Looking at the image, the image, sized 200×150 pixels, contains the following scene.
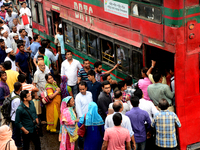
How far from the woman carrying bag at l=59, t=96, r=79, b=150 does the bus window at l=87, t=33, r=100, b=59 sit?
2.80 meters

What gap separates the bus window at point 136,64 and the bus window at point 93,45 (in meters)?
1.71

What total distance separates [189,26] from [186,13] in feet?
0.82

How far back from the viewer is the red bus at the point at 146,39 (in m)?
6.18

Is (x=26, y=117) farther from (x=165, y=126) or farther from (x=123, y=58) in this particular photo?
(x=123, y=58)

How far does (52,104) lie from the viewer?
814 cm

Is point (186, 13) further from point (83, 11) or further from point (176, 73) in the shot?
point (83, 11)

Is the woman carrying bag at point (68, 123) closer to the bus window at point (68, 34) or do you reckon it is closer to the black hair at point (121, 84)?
the black hair at point (121, 84)

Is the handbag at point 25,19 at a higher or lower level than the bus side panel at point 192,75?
lower

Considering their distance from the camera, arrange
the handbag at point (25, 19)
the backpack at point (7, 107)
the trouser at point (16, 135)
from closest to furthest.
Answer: the backpack at point (7, 107)
the trouser at point (16, 135)
the handbag at point (25, 19)

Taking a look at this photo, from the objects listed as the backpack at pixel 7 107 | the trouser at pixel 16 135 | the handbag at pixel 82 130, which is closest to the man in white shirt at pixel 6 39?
the trouser at pixel 16 135

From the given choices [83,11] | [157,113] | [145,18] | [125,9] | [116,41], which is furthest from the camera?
[83,11]

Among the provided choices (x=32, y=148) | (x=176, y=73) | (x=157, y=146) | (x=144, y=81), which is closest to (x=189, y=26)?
(x=176, y=73)

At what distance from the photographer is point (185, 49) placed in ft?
20.5

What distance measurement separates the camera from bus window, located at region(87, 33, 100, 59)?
922 cm
